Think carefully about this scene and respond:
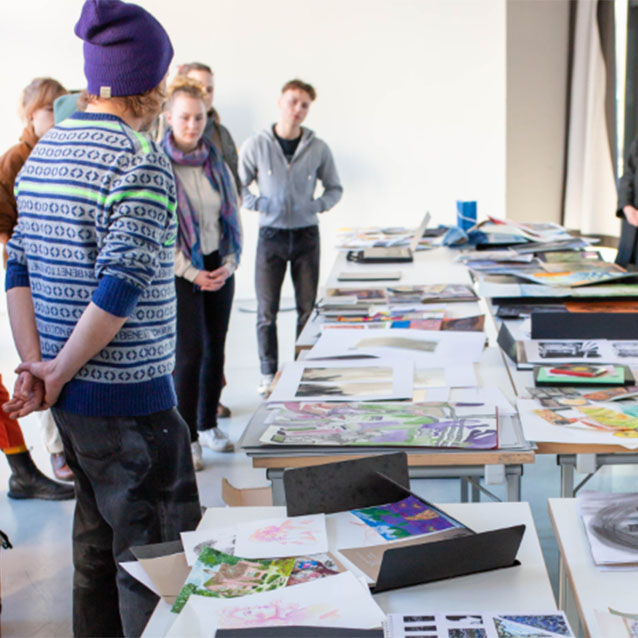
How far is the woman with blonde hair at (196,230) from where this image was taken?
2.78 meters

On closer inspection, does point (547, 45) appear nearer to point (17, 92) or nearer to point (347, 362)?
point (17, 92)

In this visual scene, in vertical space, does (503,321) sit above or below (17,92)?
below

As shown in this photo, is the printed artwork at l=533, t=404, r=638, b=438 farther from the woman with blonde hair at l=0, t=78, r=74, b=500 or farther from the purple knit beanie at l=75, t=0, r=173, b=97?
the woman with blonde hair at l=0, t=78, r=74, b=500

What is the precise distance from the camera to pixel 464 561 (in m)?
1.04

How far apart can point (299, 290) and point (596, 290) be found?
1902mm

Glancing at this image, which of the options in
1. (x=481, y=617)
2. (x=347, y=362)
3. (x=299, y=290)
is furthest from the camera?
(x=299, y=290)

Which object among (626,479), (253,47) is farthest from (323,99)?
(626,479)

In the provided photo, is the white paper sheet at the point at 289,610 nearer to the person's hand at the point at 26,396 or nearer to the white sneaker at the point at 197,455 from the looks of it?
the person's hand at the point at 26,396

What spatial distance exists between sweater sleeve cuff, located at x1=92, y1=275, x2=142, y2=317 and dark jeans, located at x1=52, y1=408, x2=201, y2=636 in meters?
0.22

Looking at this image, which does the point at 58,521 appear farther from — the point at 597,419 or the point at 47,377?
the point at 597,419

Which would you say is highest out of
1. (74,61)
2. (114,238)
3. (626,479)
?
(74,61)

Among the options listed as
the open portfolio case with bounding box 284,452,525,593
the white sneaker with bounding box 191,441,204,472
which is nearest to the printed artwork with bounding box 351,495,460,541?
the open portfolio case with bounding box 284,452,525,593

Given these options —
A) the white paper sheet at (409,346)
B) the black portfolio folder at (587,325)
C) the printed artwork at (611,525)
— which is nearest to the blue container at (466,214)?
the white paper sheet at (409,346)

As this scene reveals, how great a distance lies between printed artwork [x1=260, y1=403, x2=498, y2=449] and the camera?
1.46 m
